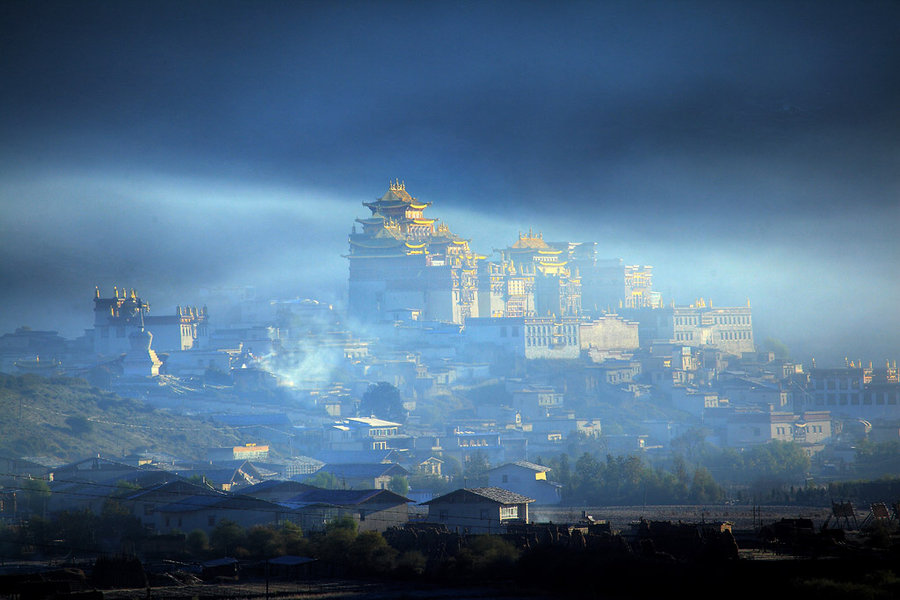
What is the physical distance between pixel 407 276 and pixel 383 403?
1377cm

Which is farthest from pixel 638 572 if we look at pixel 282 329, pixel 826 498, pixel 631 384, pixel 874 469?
pixel 282 329

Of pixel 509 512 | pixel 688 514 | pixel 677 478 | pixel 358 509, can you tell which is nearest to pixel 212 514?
pixel 358 509

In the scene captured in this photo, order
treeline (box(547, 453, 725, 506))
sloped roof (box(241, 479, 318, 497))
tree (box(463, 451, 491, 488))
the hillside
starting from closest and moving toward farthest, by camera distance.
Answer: sloped roof (box(241, 479, 318, 497)), treeline (box(547, 453, 725, 506)), tree (box(463, 451, 491, 488)), the hillside

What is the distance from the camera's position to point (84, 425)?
4338 centimetres

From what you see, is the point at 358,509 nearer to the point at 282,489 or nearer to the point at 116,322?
the point at 282,489

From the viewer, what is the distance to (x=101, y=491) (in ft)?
111

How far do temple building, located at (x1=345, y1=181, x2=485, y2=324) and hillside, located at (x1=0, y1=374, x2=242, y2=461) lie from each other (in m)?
14.5

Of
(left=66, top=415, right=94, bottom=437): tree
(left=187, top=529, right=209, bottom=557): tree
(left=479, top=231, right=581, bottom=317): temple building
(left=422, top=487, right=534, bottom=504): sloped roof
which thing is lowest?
(left=187, top=529, right=209, bottom=557): tree

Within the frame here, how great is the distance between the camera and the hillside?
4125cm

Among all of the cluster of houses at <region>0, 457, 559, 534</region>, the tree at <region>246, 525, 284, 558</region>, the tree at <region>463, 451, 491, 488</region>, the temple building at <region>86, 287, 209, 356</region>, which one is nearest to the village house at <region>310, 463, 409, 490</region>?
the tree at <region>463, 451, 491, 488</region>

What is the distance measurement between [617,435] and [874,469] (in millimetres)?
8350

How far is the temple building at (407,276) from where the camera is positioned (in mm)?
60438

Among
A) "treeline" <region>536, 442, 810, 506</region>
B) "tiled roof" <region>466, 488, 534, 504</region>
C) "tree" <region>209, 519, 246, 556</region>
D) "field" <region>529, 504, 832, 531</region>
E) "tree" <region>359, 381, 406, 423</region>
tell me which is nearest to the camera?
"tree" <region>209, 519, 246, 556</region>

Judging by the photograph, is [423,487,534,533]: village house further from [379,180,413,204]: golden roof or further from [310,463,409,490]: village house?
[379,180,413,204]: golden roof
